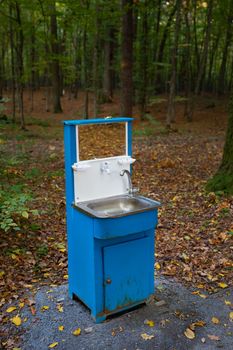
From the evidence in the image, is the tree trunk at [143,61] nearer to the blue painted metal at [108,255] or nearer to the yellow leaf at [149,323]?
the blue painted metal at [108,255]

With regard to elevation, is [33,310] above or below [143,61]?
below

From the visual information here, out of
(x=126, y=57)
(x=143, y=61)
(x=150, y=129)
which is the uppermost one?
(x=143, y=61)

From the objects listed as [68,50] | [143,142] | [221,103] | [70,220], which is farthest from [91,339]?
[68,50]

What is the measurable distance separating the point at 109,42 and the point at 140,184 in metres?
16.7

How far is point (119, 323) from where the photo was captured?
335 centimetres

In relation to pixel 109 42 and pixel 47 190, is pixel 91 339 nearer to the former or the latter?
pixel 47 190

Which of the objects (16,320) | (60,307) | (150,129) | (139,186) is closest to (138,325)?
(60,307)

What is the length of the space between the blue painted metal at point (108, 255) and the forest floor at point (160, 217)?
1.76 ft

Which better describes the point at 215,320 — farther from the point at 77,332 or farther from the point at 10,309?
the point at 10,309

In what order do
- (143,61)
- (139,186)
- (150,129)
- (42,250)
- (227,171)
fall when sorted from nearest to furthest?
(42,250) → (227,171) → (139,186) → (150,129) → (143,61)

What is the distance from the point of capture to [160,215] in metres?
6.07

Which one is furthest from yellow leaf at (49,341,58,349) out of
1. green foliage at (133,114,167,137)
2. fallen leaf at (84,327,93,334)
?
green foliage at (133,114,167,137)

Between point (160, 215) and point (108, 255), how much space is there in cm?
294

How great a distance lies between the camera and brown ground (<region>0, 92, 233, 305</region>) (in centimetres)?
427
